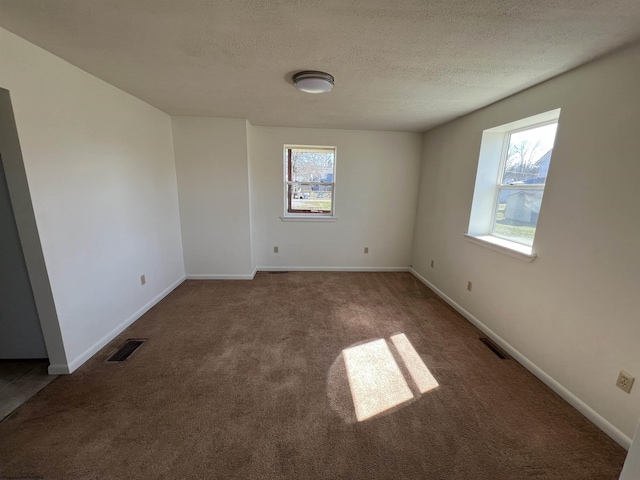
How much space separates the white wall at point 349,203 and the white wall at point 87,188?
151 centimetres

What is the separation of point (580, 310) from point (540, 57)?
5.53 ft

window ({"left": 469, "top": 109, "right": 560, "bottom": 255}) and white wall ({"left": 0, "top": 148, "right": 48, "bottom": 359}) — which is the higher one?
window ({"left": 469, "top": 109, "right": 560, "bottom": 255})

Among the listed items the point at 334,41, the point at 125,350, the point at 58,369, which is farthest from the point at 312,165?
the point at 58,369

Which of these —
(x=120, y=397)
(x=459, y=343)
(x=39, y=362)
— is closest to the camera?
(x=120, y=397)

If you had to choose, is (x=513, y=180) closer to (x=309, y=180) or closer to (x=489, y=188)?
(x=489, y=188)

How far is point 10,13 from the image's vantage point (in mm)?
1332

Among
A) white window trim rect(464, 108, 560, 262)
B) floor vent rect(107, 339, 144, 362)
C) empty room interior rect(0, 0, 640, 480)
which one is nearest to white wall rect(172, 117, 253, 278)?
empty room interior rect(0, 0, 640, 480)

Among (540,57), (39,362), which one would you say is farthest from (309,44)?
(39,362)

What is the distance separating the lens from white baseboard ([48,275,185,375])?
1.94 m

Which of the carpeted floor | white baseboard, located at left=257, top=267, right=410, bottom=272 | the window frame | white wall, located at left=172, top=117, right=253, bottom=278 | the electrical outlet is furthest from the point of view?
white baseboard, located at left=257, top=267, right=410, bottom=272

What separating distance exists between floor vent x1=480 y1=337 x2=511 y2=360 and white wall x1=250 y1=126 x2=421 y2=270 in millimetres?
2105

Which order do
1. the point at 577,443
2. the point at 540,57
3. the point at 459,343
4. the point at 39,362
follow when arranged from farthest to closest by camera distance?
the point at 459,343, the point at 39,362, the point at 540,57, the point at 577,443

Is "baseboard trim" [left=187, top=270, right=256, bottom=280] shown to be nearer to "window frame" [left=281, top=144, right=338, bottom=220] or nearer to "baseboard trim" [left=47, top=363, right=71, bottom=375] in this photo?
"window frame" [left=281, top=144, right=338, bottom=220]

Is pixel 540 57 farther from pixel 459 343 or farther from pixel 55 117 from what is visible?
pixel 55 117
